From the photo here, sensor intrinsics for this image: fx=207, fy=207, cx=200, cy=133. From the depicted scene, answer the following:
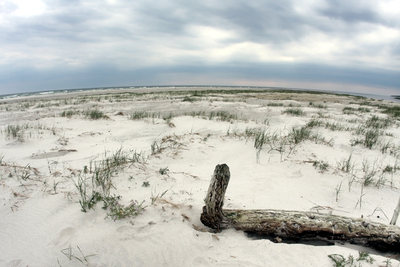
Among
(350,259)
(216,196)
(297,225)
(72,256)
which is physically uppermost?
(216,196)

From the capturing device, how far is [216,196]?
2.28 meters

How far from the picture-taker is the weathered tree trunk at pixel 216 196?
228 cm

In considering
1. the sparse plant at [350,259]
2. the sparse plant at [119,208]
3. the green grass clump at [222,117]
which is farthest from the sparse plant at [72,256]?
the green grass clump at [222,117]

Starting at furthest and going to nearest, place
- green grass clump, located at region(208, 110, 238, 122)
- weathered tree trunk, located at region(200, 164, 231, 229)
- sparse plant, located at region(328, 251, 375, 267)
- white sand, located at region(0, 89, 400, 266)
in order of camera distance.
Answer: green grass clump, located at region(208, 110, 238, 122), weathered tree trunk, located at region(200, 164, 231, 229), white sand, located at region(0, 89, 400, 266), sparse plant, located at region(328, 251, 375, 267)

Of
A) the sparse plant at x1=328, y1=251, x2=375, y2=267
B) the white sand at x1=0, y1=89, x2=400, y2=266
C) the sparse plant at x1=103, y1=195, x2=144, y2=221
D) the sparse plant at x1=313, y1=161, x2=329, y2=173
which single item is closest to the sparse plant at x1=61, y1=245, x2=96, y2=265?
the white sand at x1=0, y1=89, x2=400, y2=266

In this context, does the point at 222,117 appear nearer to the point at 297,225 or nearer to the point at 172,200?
the point at 172,200

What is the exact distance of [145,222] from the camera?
2.45 meters

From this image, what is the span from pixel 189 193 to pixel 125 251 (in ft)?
4.31

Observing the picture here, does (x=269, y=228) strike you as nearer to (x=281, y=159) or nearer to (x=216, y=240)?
(x=216, y=240)

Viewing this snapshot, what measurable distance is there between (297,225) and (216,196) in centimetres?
90

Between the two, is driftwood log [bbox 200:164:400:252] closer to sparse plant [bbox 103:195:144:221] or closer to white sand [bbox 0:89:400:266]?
white sand [bbox 0:89:400:266]

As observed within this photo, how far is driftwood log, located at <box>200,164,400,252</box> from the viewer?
208cm

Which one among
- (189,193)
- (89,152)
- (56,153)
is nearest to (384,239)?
(189,193)

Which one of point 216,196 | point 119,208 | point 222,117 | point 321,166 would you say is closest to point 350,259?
point 216,196
